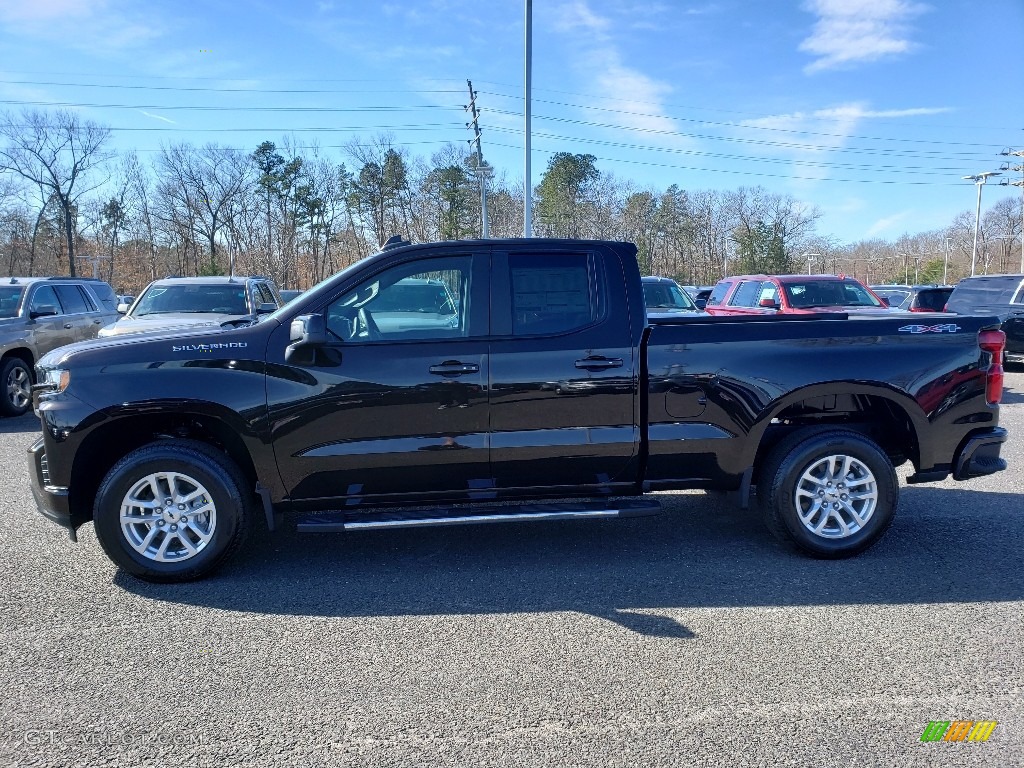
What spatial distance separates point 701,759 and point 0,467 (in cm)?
752

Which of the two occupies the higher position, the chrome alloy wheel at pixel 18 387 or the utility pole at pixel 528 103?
the utility pole at pixel 528 103

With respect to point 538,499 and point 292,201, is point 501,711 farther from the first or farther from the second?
point 292,201

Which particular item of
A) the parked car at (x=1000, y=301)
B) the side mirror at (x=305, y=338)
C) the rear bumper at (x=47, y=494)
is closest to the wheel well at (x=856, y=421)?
the side mirror at (x=305, y=338)

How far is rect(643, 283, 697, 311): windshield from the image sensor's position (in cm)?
1410

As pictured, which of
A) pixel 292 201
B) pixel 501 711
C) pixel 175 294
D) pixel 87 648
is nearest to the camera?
pixel 501 711

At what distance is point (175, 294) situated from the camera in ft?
37.9

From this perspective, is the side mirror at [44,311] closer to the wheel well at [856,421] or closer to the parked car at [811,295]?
the wheel well at [856,421]

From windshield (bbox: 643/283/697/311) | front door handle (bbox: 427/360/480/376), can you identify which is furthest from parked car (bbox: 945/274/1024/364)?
front door handle (bbox: 427/360/480/376)

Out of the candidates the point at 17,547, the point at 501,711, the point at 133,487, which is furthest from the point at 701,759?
the point at 17,547

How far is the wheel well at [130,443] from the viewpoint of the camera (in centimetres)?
451

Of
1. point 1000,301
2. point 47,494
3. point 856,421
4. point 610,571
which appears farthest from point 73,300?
point 1000,301

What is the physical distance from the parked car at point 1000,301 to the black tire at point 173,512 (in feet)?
47.3

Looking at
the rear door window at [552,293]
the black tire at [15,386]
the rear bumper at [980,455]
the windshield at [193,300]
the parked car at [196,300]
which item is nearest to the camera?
the rear door window at [552,293]

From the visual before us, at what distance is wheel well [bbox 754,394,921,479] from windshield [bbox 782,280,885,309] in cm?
802
